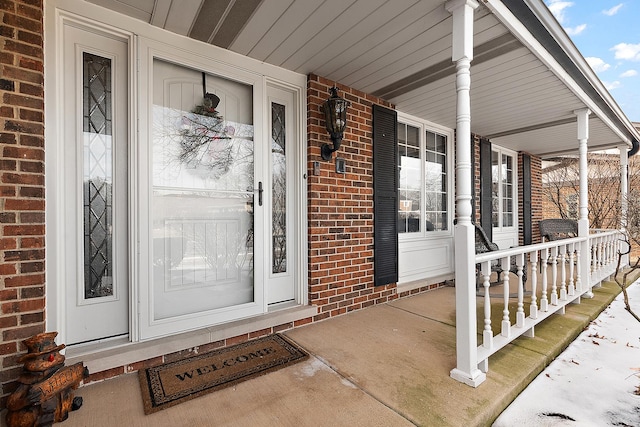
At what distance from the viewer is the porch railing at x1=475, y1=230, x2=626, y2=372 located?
212cm

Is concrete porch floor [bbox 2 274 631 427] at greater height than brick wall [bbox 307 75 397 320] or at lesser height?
lesser

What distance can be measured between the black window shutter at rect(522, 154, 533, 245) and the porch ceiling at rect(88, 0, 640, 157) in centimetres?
244

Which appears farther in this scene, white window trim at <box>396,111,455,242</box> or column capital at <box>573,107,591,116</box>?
white window trim at <box>396,111,455,242</box>

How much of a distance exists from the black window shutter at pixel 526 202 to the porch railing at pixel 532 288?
1.00 metres

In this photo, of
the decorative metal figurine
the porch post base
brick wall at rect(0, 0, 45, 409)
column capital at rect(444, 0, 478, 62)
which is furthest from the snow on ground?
brick wall at rect(0, 0, 45, 409)

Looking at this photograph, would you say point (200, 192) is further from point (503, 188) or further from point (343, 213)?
point (503, 188)

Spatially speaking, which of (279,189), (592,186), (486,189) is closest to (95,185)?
(279,189)

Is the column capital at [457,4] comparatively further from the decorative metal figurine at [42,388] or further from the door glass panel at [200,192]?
the decorative metal figurine at [42,388]

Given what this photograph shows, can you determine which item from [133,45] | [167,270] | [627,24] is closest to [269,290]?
[167,270]

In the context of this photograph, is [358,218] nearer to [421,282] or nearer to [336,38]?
[421,282]

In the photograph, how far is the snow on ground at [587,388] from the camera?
1.63 metres

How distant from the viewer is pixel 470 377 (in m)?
1.84

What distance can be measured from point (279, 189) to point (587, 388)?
268 centimetres

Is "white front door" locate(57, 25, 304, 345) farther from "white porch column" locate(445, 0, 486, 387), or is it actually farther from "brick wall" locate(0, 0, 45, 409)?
"white porch column" locate(445, 0, 486, 387)
